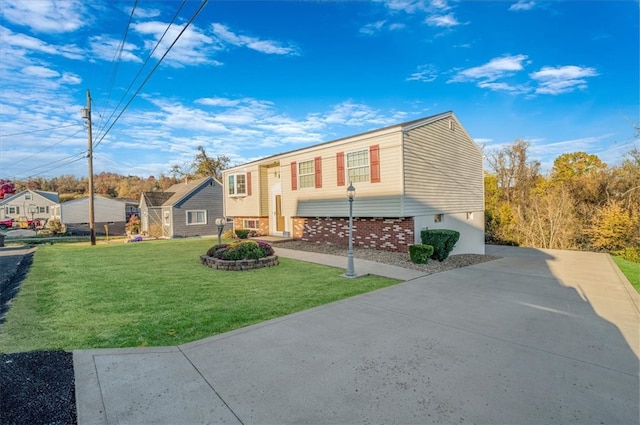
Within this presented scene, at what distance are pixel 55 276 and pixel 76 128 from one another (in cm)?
1481

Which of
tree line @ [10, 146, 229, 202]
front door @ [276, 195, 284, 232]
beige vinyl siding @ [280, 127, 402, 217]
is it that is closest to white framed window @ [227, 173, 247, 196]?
front door @ [276, 195, 284, 232]

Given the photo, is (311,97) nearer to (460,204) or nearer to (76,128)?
(460,204)

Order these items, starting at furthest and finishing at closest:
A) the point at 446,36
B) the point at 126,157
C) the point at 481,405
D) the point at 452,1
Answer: the point at 126,157 < the point at 446,36 < the point at 452,1 < the point at 481,405

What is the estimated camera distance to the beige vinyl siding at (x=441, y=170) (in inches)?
434

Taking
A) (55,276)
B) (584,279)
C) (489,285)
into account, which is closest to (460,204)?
(584,279)

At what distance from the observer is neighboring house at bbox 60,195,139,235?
122ft

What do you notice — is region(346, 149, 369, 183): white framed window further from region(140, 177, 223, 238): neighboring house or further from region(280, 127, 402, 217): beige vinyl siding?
region(140, 177, 223, 238): neighboring house

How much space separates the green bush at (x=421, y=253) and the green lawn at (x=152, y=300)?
89.1 inches

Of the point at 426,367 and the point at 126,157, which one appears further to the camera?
the point at 126,157

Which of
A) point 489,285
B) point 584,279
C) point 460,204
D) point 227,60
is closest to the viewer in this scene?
point 489,285

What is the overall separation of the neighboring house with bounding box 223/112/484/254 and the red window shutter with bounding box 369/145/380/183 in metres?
0.04

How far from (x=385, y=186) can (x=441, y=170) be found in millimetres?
3178

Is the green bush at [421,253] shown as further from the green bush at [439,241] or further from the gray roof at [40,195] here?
the gray roof at [40,195]

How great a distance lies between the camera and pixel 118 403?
2.70 metres
